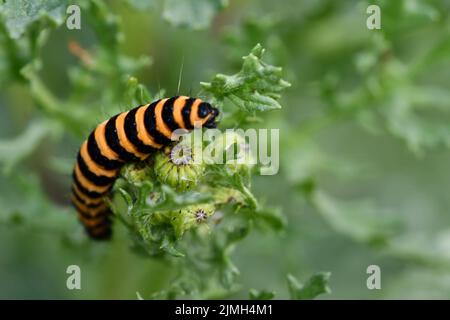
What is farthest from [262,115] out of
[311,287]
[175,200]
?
[175,200]

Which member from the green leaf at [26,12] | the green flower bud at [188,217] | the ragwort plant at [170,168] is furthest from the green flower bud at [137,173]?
the green leaf at [26,12]

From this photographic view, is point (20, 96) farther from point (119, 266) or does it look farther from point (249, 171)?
point (249, 171)

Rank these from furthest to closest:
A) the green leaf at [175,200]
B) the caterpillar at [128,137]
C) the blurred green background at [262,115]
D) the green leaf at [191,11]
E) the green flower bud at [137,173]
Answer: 1. the blurred green background at [262,115]
2. the green leaf at [191,11]
3. the green flower bud at [137,173]
4. the caterpillar at [128,137]
5. the green leaf at [175,200]

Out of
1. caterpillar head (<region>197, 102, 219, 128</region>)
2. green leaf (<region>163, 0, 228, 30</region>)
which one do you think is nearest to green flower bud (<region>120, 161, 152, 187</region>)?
caterpillar head (<region>197, 102, 219, 128</region>)

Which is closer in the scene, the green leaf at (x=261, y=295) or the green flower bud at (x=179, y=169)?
the green flower bud at (x=179, y=169)

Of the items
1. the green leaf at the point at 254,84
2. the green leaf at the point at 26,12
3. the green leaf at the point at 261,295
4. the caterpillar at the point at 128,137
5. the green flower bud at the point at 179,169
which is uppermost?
the green leaf at the point at 26,12

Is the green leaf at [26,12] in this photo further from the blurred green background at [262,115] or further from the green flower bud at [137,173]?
the green flower bud at [137,173]

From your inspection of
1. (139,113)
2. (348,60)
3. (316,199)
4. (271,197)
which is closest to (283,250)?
(316,199)

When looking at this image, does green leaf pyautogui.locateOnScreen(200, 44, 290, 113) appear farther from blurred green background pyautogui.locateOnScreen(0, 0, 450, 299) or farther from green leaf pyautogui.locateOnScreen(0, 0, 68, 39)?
green leaf pyautogui.locateOnScreen(0, 0, 68, 39)
